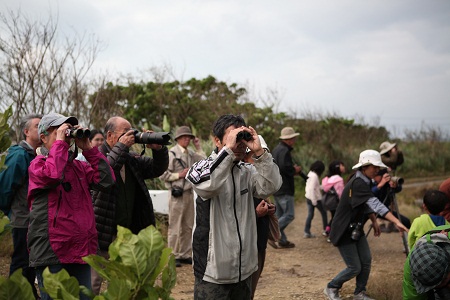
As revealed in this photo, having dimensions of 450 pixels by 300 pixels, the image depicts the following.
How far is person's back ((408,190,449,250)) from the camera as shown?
4.56 meters

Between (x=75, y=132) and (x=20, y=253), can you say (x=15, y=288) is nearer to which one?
(x=75, y=132)

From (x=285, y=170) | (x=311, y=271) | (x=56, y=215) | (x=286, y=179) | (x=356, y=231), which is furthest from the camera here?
(x=286, y=179)

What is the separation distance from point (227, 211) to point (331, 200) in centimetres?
614

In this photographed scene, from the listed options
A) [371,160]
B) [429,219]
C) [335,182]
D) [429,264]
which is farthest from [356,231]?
[335,182]

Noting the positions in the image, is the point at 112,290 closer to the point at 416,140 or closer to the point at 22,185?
the point at 22,185

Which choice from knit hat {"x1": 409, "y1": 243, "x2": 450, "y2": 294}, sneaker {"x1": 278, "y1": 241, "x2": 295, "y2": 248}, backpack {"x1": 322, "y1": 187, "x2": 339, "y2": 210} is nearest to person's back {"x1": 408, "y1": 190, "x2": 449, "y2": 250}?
knit hat {"x1": 409, "y1": 243, "x2": 450, "y2": 294}

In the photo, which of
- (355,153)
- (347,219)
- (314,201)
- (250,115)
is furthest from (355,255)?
(355,153)

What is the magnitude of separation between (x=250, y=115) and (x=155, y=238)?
14010 millimetres

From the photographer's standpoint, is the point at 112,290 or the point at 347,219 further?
the point at 347,219

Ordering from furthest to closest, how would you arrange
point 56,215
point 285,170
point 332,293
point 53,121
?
point 285,170 < point 332,293 < point 53,121 < point 56,215

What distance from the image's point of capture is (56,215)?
3.49 m

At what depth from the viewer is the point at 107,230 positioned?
434cm

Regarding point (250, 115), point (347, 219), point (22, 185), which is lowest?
point (347, 219)

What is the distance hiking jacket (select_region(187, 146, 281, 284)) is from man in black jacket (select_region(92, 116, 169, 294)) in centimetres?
112
